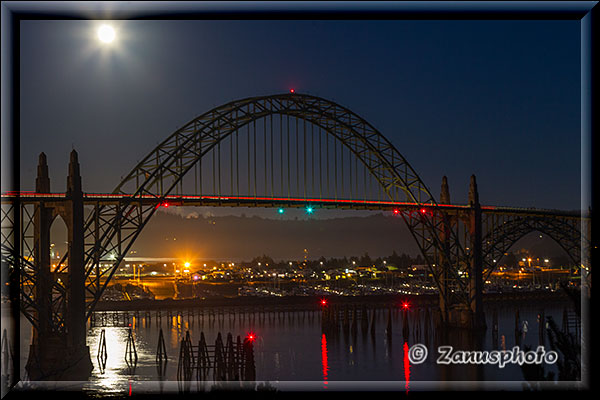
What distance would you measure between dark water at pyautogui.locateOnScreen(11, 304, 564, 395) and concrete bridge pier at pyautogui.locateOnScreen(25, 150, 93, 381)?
5.12ft

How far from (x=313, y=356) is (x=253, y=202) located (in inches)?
495

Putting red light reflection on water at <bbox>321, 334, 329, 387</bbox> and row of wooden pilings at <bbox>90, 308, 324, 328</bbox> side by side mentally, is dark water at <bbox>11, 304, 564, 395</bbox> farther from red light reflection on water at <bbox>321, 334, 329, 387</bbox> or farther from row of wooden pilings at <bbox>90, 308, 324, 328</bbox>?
row of wooden pilings at <bbox>90, 308, 324, 328</bbox>

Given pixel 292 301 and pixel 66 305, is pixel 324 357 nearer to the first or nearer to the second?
pixel 66 305

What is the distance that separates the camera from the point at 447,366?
49969mm

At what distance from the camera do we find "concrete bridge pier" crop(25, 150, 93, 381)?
35.7 meters

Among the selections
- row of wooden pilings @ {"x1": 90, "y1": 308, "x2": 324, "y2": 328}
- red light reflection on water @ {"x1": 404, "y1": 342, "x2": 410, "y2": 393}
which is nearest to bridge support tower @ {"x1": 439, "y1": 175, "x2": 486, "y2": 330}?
red light reflection on water @ {"x1": 404, "y1": 342, "x2": 410, "y2": 393}

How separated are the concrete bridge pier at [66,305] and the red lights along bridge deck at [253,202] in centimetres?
100

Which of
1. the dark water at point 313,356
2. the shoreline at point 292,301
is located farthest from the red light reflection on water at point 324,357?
the shoreline at point 292,301

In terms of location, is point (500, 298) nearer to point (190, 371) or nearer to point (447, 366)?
point (447, 366)

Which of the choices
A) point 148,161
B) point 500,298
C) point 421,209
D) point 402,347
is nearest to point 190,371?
point 148,161

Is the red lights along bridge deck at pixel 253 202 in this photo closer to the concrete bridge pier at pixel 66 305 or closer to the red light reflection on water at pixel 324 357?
the concrete bridge pier at pixel 66 305
